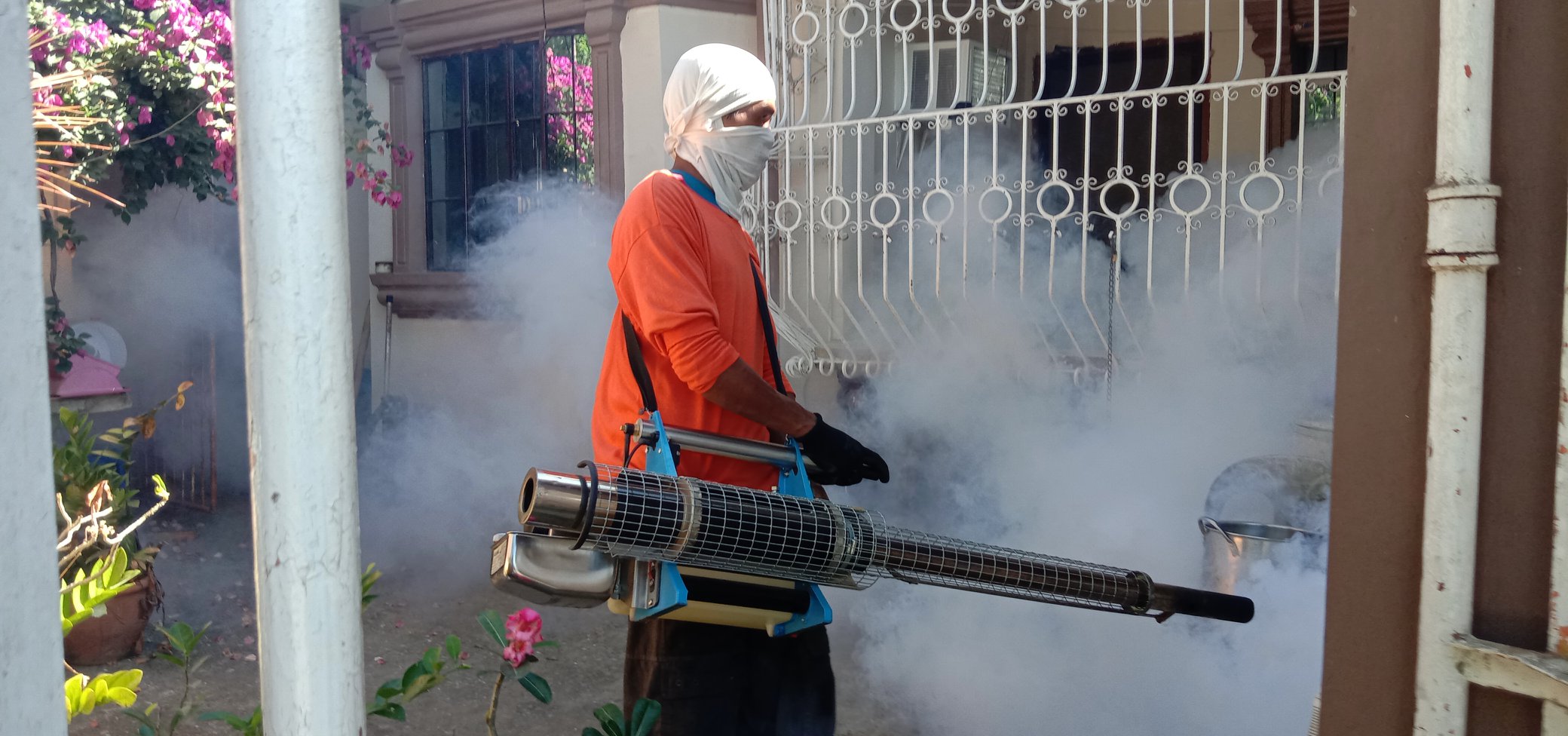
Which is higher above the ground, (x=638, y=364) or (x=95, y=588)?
(x=638, y=364)

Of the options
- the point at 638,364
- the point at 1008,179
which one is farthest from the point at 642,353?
the point at 1008,179

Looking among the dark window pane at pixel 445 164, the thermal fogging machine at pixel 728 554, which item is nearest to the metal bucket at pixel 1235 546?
the thermal fogging machine at pixel 728 554

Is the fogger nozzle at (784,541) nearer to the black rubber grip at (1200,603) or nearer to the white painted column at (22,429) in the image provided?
the black rubber grip at (1200,603)

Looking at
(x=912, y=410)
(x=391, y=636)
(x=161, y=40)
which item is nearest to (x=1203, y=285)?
(x=912, y=410)

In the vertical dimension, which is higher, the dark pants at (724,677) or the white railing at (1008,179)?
the white railing at (1008,179)

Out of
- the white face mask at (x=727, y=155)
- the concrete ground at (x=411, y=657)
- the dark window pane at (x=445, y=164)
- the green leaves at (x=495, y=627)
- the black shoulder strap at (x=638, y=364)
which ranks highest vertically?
the dark window pane at (x=445, y=164)

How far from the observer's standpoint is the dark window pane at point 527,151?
22.7ft

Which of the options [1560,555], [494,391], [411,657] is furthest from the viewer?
[494,391]

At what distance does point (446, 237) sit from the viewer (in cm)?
746

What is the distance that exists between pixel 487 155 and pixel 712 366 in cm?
528

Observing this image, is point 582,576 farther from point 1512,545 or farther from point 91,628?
point 91,628

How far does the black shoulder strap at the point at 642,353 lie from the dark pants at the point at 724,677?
0.50 metres

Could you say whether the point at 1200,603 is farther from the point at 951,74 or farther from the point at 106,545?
the point at 106,545

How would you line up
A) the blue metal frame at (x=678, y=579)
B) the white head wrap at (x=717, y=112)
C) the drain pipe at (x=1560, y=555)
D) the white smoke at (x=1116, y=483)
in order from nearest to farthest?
the drain pipe at (x=1560, y=555) → the blue metal frame at (x=678, y=579) → the white head wrap at (x=717, y=112) → the white smoke at (x=1116, y=483)
